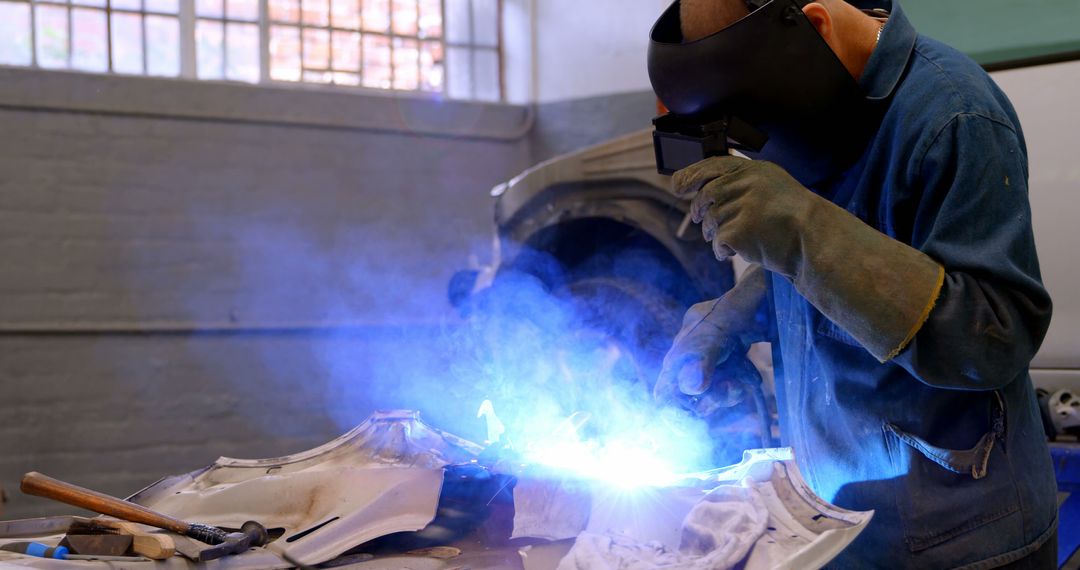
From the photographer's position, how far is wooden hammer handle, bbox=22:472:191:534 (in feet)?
6.12

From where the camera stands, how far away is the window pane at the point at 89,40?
6.67 meters

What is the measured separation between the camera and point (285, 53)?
23.9 feet

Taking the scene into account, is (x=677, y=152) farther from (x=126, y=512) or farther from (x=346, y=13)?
(x=346, y=13)

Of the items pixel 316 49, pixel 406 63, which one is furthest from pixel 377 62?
pixel 316 49

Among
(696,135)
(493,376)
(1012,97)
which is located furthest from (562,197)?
(696,135)

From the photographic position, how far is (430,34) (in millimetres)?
7746

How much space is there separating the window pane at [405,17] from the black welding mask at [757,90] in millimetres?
6206

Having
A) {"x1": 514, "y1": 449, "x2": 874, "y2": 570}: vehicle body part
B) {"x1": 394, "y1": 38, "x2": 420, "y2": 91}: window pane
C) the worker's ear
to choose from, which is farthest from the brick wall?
the worker's ear

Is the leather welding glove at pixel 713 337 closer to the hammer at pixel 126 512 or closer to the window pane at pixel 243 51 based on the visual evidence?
the hammer at pixel 126 512

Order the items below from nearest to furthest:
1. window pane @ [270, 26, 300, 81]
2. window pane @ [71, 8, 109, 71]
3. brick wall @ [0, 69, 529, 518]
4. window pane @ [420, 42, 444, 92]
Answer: brick wall @ [0, 69, 529, 518], window pane @ [71, 8, 109, 71], window pane @ [270, 26, 300, 81], window pane @ [420, 42, 444, 92]

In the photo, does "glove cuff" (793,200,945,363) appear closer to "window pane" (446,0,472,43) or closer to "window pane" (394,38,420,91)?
"window pane" (394,38,420,91)

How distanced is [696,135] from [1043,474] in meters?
0.89

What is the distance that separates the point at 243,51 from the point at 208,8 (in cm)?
40

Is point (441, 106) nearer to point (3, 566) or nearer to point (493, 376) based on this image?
point (493, 376)
